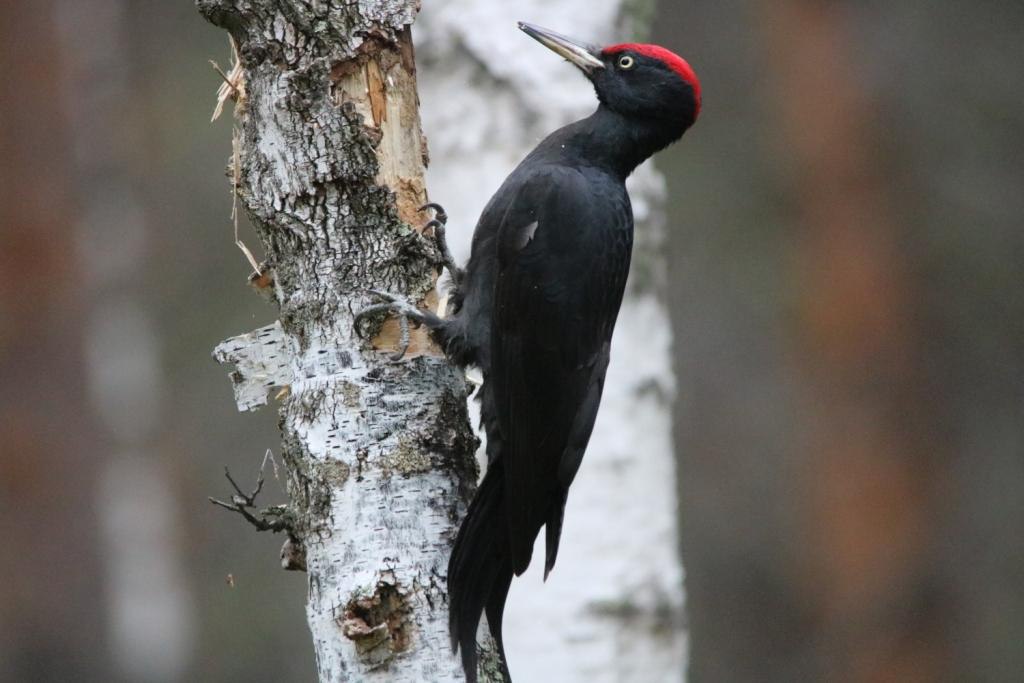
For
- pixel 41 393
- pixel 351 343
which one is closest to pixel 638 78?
pixel 351 343

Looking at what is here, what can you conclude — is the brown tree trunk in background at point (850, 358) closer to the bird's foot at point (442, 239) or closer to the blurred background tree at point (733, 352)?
the blurred background tree at point (733, 352)

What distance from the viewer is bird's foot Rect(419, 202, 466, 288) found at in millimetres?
2949

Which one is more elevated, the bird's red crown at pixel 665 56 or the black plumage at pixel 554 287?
the bird's red crown at pixel 665 56

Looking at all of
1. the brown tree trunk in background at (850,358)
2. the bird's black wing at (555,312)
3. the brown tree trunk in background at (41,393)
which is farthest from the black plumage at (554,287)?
the brown tree trunk in background at (41,393)

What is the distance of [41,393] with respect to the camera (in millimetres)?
7781

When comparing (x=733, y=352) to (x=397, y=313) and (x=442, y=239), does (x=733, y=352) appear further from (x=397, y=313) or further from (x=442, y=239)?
(x=397, y=313)

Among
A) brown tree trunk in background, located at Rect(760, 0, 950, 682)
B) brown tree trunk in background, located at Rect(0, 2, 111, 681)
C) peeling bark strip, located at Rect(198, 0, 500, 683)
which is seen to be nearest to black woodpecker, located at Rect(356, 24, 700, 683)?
peeling bark strip, located at Rect(198, 0, 500, 683)

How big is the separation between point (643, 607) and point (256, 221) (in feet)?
5.78

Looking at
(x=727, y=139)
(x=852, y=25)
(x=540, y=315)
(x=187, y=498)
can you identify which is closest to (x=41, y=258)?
(x=187, y=498)

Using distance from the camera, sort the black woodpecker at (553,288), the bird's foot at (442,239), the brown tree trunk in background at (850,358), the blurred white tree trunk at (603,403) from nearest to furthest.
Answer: the black woodpecker at (553,288)
the bird's foot at (442,239)
the blurred white tree trunk at (603,403)
the brown tree trunk in background at (850,358)

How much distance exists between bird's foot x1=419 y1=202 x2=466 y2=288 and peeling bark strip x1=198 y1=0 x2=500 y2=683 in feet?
0.71

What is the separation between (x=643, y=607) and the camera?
3.63 metres

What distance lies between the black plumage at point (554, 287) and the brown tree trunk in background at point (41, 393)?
5353mm

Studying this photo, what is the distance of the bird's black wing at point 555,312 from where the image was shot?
2961 millimetres
